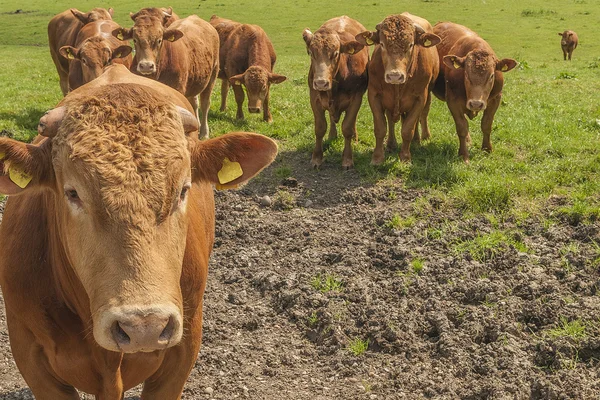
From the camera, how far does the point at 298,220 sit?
7.97m

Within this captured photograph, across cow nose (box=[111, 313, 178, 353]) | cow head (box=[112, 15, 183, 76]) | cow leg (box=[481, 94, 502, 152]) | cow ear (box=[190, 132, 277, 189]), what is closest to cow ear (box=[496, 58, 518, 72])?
cow leg (box=[481, 94, 502, 152])

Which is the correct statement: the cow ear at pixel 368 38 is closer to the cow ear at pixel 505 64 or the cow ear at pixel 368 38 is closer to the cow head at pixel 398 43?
the cow head at pixel 398 43

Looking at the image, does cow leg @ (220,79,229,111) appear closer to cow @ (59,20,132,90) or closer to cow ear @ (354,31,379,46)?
cow @ (59,20,132,90)

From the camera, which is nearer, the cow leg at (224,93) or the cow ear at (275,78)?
the cow ear at (275,78)

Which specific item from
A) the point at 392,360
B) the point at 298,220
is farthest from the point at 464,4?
the point at 392,360

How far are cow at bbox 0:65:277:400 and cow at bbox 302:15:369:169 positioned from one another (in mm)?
5673

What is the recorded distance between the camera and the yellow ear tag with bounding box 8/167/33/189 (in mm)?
3184

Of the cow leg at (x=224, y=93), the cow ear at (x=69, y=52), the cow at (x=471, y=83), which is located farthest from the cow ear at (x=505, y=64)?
the cow ear at (x=69, y=52)

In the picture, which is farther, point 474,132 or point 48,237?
point 474,132

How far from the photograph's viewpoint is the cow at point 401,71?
9.39 meters

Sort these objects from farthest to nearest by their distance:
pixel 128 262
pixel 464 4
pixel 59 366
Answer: pixel 464 4 → pixel 59 366 → pixel 128 262

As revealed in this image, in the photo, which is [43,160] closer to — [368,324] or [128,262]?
[128,262]

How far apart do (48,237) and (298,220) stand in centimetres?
442

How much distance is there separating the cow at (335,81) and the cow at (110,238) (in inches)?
223
